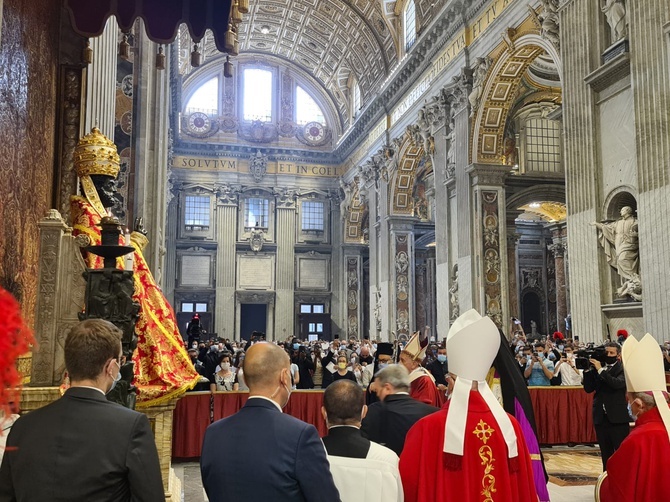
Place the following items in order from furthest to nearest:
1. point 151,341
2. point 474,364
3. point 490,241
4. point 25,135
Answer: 1. point 490,241
2. point 151,341
3. point 25,135
4. point 474,364

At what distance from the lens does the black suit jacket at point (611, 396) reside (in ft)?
21.3

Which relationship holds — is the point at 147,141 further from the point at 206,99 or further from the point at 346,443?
the point at 206,99

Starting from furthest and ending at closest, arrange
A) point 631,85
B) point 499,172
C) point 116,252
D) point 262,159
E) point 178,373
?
point 262,159, point 499,172, point 631,85, point 178,373, point 116,252

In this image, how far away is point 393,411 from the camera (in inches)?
158

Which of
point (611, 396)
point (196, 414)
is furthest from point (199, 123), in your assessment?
point (611, 396)

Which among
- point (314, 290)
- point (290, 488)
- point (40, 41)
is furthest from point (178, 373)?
point (314, 290)

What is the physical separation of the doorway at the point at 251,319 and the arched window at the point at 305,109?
9.73 meters

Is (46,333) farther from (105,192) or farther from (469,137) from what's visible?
(469,137)

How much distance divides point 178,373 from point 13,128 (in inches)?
86.1

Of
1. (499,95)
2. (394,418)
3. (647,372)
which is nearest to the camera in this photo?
(647,372)

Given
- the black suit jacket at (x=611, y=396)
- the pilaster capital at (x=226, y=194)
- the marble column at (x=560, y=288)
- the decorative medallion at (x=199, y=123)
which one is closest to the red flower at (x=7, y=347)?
the black suit jacket at (x=611, y=396)

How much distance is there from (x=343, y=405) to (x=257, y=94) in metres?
33.1

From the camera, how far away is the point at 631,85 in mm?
11156

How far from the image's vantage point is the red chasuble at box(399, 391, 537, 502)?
2.89 m
